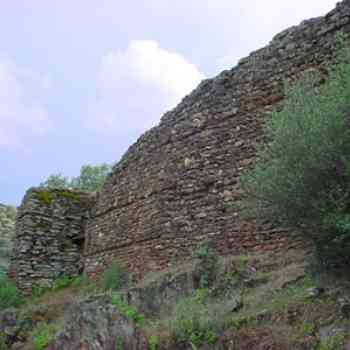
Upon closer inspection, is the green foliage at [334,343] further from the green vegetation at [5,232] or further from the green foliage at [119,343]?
the green vegetation at [5,232]

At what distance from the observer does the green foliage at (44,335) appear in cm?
803

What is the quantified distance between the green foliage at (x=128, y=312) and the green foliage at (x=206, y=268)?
97 centimetres

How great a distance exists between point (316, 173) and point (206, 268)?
258 cm

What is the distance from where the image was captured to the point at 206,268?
7566 millimetres

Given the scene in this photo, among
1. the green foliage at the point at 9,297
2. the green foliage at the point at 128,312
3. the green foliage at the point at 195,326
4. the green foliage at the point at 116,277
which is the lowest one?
the green foliage at the point at 195,326

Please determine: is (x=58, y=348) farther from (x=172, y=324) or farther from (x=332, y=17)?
(x=332, y=17)

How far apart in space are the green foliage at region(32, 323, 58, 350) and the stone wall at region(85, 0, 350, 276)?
214 centimetres

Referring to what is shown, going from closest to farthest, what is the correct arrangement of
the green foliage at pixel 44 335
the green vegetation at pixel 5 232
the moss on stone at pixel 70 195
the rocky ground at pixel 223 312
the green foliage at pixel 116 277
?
the rocky ground at pixel 223 312
the green foliage at pixel 44 335
the green foliage at pixel 116 277
the moss on stone at pixel 70 195
the green vegetation at pixel 5 232

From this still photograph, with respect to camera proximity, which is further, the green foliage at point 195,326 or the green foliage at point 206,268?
the green foliage at point 206,268

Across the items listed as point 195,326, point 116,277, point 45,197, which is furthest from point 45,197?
point 195,326

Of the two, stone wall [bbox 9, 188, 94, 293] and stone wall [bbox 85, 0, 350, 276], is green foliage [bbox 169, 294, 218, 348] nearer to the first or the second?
stone wall [bbox 85, 0, 350, 276]

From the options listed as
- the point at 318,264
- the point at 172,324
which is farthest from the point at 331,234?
the point at 172,324

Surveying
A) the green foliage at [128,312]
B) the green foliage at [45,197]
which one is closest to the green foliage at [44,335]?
the green foliage at [128,312]

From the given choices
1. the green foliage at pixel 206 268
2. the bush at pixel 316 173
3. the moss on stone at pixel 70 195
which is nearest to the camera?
the bush at pixel 316 173
